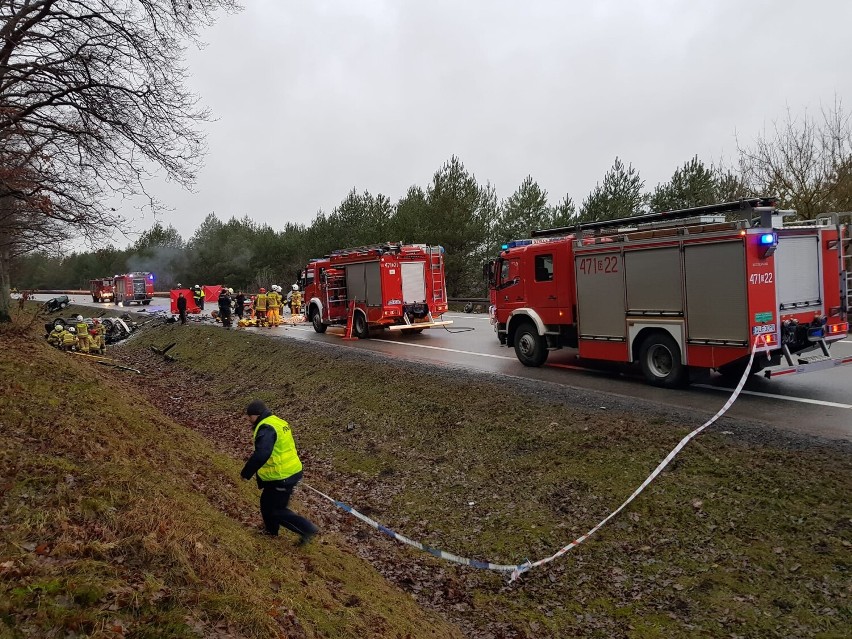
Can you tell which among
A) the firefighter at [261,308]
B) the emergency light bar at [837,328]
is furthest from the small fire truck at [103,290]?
the emergency light bar at [837,328]

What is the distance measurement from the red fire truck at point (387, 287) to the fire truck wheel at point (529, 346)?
21.5ft

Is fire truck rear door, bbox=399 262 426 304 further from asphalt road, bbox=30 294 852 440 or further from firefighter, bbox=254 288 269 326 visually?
firefighter, bbox=254 288 269 326

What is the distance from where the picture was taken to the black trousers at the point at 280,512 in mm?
5758

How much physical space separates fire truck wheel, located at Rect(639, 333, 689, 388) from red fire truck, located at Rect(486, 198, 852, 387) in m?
0.02

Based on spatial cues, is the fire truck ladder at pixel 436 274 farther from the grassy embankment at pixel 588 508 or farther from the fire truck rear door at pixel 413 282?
the grassy embankment at pixel 588 508

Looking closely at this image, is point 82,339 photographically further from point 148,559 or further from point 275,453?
point 148,559

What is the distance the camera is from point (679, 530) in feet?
20.0

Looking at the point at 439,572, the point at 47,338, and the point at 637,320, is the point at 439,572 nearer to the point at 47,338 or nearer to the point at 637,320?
the point at 637,320

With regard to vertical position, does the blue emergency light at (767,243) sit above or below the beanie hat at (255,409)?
above

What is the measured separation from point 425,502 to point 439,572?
175 centimetres

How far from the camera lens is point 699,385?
1065cm

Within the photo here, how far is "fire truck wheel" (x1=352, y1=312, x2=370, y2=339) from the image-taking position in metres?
20.9

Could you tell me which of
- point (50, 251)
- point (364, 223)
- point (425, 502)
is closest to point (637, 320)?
point (425, 502)

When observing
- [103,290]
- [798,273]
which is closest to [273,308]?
[798,273]
